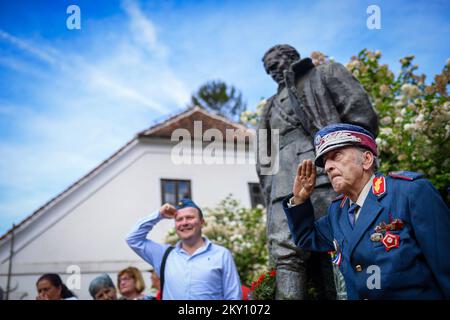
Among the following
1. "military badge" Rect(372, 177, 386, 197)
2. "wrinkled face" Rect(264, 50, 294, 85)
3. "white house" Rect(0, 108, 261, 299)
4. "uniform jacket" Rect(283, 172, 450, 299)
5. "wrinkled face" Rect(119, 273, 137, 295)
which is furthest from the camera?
"white house" Rect(0, 108, 261, 299)

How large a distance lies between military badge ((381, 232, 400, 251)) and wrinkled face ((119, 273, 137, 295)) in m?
4.04

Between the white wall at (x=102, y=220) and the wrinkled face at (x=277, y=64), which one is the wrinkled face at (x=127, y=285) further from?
the white wall at (x=102, y=220)

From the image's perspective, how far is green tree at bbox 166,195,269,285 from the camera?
10836mm

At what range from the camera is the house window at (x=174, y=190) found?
16.5 m

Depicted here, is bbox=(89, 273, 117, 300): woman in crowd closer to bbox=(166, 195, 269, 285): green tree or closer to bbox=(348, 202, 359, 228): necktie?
bbox=(348, 202, 359, 228): necktie

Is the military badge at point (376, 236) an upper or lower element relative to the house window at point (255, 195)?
lower

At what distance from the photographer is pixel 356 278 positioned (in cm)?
221

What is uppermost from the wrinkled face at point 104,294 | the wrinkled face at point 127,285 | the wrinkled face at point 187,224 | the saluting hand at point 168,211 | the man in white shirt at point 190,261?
the saluting hand at point 168,211

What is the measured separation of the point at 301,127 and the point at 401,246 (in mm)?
2479

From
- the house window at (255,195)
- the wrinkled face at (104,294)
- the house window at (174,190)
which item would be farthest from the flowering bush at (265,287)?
the house window at (255,195)

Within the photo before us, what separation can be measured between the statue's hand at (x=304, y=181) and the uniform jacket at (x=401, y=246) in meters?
0.24

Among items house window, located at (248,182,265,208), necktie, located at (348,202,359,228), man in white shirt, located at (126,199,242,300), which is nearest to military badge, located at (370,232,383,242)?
necktie, located at (348,202,359,228)

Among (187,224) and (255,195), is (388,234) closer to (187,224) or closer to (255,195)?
(187,224)
